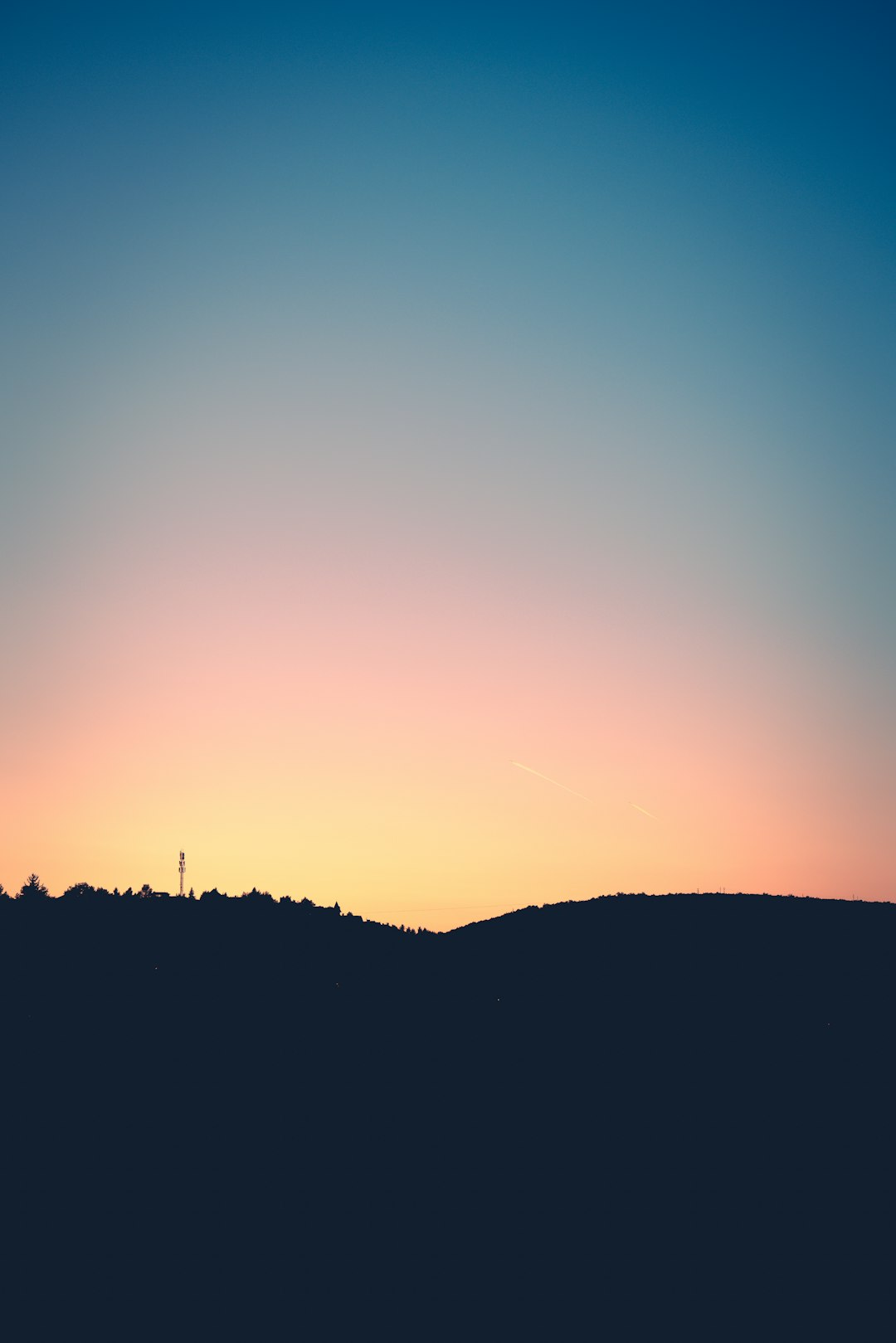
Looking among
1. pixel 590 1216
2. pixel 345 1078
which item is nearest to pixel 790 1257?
pixel 590 1216

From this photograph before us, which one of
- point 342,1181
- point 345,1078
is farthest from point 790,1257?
point 345,1078

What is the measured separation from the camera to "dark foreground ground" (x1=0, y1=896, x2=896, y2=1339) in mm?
24766

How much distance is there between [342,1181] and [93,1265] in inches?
312

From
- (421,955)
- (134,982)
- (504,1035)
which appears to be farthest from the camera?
(421,955)

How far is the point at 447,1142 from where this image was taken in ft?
112

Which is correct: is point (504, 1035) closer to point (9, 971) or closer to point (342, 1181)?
point (342, 1181)

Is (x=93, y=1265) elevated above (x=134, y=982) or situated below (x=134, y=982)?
below

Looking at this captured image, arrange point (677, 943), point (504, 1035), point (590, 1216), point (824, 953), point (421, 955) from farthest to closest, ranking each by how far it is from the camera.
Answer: point (421, 955), point (677, 943), point (824, 953), point (504, 1035), point (590, 1216)

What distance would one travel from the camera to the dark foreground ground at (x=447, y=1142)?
81.3 ft

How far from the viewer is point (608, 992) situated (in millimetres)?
52094

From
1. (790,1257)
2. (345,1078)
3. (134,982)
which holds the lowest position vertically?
(790,1257)

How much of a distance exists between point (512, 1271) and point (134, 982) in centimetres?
2940

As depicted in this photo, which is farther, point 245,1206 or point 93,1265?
point 245,1206

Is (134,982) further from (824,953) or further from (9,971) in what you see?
(824,953)
